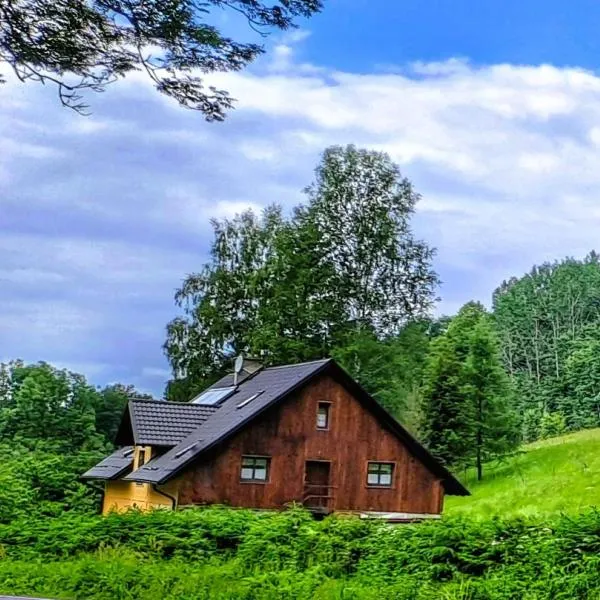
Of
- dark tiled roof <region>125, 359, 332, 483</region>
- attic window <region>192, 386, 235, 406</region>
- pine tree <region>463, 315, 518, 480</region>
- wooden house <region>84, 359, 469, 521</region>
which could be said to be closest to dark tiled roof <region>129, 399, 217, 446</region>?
wooden house <region>84, 359, 469, 521</region>

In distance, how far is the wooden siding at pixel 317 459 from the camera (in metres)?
22.9

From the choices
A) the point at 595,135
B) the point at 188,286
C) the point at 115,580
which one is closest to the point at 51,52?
the point at 115,580

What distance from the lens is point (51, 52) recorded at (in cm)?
666

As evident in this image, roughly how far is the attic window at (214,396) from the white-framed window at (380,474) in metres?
5.50

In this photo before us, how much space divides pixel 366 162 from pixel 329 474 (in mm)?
14668

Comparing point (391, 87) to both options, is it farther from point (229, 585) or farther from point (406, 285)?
point (406, 285)

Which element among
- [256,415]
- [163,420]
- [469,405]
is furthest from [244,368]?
[469,405]

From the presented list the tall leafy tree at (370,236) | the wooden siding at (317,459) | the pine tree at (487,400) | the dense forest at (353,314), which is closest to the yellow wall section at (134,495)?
the wooden siding at (317,459)

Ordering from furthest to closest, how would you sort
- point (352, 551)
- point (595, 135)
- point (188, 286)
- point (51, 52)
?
point (188, 286) → point (595, 135) → point (352, 551) → point (51, 52)

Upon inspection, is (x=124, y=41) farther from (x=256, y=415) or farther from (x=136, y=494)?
(x=136, y=494)

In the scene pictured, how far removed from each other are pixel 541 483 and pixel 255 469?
10.0m

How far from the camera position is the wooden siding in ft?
75.2

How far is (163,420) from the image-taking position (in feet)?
Result: 84.3

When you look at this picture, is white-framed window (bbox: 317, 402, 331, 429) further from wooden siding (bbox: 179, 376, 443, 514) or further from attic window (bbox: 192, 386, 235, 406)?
attic window (bbox: 192, 386, 235, 406)
